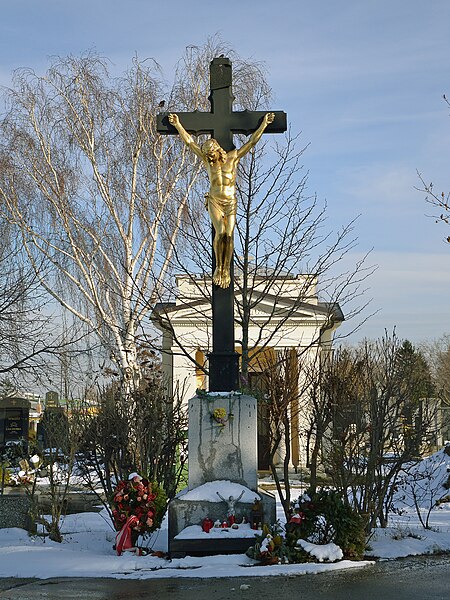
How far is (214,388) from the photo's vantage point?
9.77 meters

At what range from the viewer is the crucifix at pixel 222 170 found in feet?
32.3

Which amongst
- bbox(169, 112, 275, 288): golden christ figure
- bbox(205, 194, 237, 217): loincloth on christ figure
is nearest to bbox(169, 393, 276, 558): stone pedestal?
bbox(169, 112, 275, 288): golden christ figure

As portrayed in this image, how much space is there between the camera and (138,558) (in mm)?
8820

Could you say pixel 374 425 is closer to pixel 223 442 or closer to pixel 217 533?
pixel 223 442

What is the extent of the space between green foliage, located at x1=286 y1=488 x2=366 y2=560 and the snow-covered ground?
25 cm

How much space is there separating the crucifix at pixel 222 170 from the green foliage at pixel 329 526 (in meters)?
1.82

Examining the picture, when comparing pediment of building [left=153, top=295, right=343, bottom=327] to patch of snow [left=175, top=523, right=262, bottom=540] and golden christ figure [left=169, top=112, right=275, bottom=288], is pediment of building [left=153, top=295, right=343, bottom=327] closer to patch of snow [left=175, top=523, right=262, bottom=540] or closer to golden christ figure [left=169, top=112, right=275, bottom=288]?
golden christ figure [left=169, top=112, right=275, bottom=288]

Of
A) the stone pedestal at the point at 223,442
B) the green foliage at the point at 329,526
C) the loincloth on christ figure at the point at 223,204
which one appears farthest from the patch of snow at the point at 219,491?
the loincloth on christ figure at the point at 223,204

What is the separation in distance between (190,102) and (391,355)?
13627 mm

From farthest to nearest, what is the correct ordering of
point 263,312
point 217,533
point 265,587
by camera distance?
1. point 263,312
2. point 217,533
3. point 265,587

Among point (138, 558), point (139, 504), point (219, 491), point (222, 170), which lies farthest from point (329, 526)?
point (222, 170)

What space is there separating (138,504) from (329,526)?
2.27m

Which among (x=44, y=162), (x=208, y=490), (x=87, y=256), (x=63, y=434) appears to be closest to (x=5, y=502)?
(x=63, y=434)

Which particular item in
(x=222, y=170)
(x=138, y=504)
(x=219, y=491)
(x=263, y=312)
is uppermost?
(x=263, y=312)
